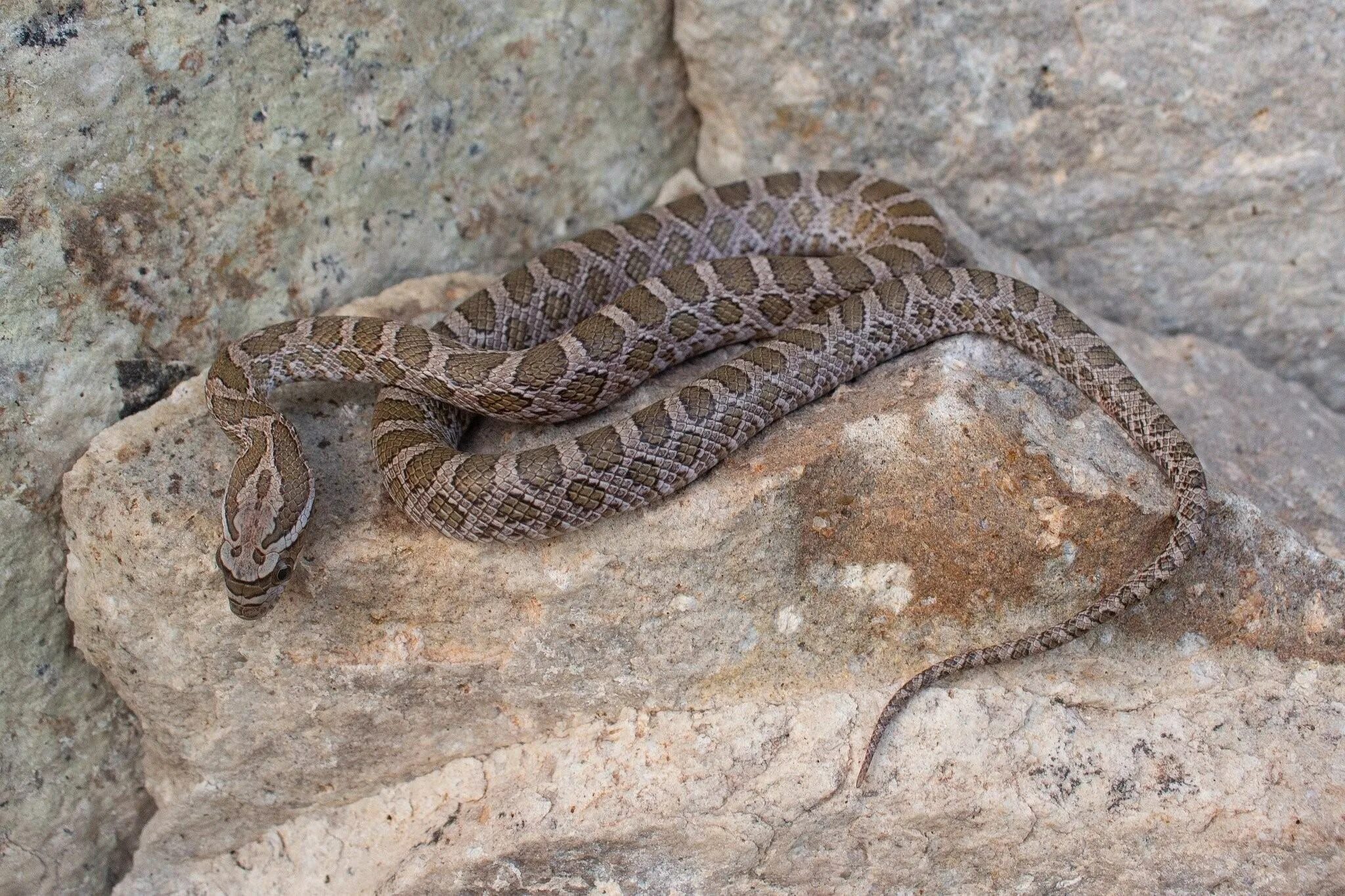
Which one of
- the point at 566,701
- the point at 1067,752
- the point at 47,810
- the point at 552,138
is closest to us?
the point at 1067,752

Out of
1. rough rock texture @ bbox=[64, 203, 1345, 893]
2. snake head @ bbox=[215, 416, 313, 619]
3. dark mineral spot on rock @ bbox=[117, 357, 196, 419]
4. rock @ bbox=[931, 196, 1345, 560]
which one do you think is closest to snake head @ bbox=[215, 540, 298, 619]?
snake head @ bbox=[215, 416, 313, 619]

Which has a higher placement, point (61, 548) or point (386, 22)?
point (386, 22)

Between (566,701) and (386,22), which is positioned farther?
(386,22)

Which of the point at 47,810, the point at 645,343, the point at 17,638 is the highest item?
the point at 645,343

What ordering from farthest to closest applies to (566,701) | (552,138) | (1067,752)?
(552,138) → (566,701) → (1067,752)

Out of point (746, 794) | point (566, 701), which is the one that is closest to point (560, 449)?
point (566, 701)

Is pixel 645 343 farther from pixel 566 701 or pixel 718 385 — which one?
pixel 566 701
